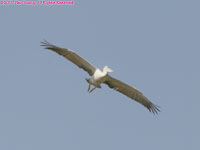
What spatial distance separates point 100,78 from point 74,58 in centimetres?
165

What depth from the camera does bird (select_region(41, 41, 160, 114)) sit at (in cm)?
2754

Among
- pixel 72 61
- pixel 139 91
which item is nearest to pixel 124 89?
pixel 139 91

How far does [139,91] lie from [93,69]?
8.76ft

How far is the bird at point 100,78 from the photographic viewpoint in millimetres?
27542

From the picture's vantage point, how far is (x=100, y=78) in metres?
27.5

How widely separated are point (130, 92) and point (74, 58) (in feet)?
11.4

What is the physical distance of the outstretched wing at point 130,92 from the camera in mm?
28531

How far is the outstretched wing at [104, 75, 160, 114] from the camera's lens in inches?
1123

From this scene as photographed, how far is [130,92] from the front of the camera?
29000 mm

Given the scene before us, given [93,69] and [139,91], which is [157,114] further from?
[93,69]

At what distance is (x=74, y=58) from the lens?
2788 cm

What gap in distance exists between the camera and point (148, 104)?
96.6ft

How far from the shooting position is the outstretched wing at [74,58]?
27.6 metres

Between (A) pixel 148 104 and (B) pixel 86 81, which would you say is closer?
(B) pixel 86 81
